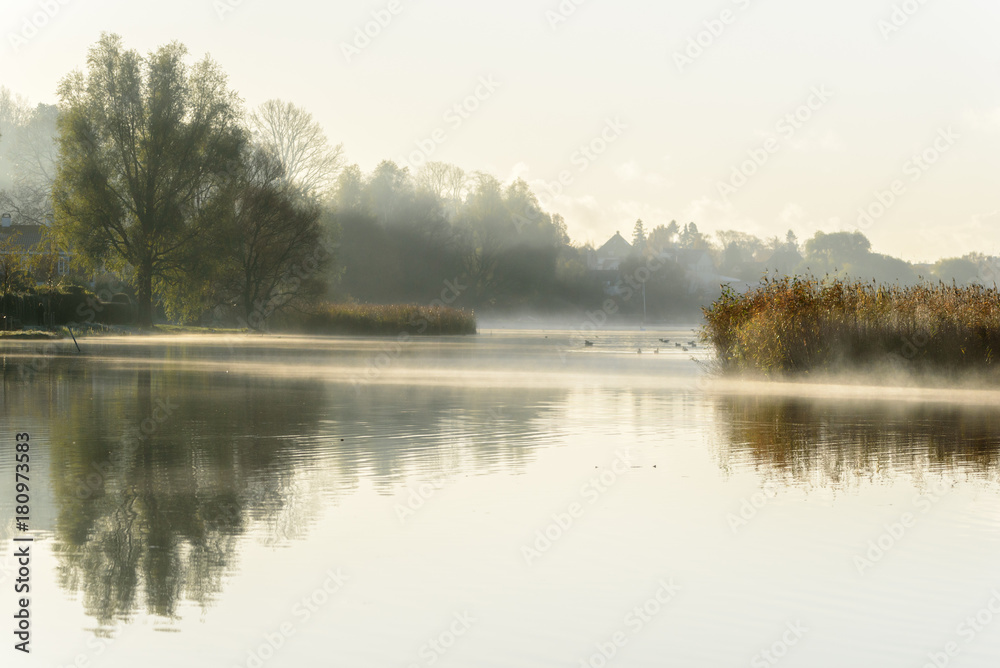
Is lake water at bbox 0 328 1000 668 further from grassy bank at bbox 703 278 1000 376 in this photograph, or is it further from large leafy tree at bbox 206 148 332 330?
large leafy tree at bbox 206 148 332 330

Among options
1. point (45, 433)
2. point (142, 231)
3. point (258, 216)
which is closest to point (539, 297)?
point (258, 216)

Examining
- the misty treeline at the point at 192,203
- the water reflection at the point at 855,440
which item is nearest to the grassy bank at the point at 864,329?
the water reflection at the point at 855,440

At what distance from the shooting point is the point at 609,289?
12544 cm

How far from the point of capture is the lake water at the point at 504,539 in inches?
231

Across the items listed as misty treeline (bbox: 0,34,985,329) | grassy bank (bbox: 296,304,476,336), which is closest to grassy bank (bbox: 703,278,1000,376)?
misty treeline (bbox: 0,34,985,329)

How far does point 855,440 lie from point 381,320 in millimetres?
54538

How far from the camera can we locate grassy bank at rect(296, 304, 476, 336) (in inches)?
2648

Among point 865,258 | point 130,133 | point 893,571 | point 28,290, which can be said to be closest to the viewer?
point 893,571

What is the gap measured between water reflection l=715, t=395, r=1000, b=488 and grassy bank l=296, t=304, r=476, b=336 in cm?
4796

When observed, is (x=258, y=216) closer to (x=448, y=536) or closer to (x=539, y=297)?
(x=539, y=297)

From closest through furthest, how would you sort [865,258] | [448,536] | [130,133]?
1. [448,536]
2. [130,133]
3. [865,258]

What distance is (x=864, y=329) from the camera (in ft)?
83.1

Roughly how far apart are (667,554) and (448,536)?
5.27 feet

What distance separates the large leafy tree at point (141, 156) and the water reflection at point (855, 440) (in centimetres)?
4943
